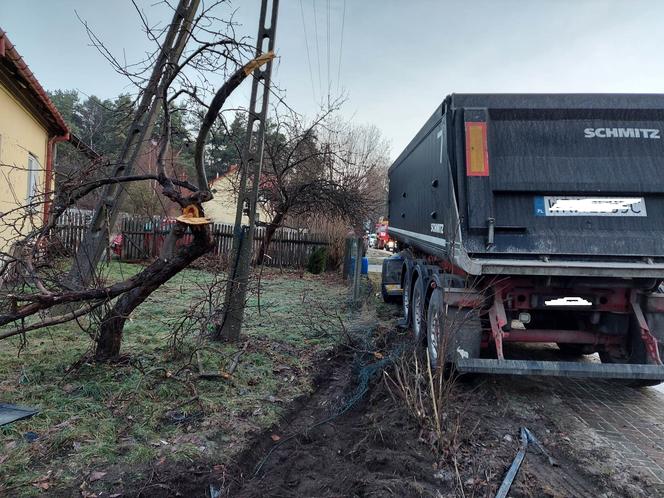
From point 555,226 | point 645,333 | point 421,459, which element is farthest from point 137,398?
point 645,333

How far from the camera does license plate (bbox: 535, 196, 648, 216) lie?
177 inches

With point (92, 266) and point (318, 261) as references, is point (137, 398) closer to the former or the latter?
point (92, 266)

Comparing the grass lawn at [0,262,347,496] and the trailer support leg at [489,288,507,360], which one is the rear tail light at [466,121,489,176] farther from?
the grass lawn at [0,262,347,496]

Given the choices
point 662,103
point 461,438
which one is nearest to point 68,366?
point 461,438

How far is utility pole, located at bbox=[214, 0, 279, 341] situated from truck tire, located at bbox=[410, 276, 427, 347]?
2318mm

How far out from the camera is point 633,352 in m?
4.63

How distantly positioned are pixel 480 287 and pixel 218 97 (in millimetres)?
3246

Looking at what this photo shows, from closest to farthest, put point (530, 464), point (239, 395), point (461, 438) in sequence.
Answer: point (530, 464)
point (461, 438)
point (239, 395)

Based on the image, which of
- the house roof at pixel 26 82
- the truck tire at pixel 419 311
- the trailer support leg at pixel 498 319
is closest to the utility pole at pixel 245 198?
the truck tire at pixel 419 311

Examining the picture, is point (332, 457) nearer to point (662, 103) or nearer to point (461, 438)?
point (461, 438)

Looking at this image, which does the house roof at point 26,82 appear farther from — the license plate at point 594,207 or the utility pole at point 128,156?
the license plate at point 594,207

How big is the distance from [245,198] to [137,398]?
290cm

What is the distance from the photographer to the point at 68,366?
455cm

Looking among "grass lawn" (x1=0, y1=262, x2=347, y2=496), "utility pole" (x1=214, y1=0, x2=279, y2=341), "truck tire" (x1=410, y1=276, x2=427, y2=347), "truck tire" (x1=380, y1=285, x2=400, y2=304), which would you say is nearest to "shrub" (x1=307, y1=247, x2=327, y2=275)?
"truck tire" (x1=380, y1=285, x2=400, y2=304)
